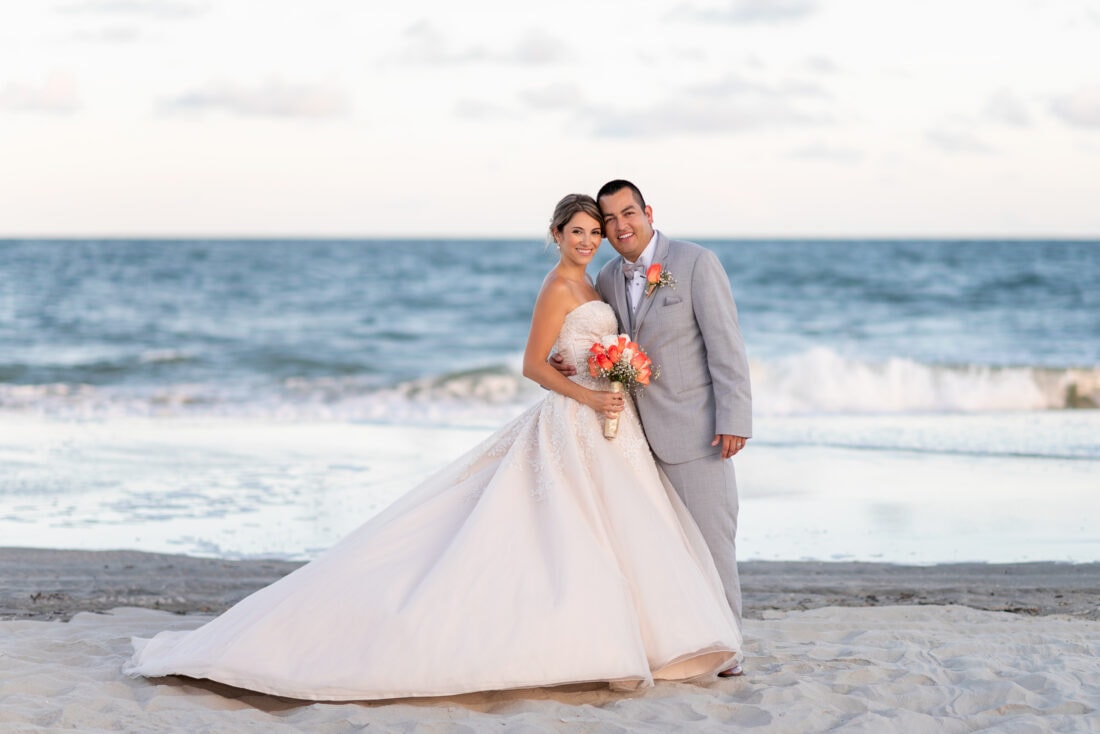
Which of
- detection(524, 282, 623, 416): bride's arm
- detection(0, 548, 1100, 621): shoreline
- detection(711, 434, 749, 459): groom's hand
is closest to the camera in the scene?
detection(711, 434, 749, 459): groom's hand

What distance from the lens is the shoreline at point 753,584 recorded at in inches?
231

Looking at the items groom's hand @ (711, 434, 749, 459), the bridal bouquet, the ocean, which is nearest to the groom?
groom's hand @ (711, 434, 749, 459)

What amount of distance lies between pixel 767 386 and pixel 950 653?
454 inches

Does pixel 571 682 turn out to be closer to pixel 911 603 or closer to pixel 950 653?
pixel 950 653

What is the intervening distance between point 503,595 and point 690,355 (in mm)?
1294

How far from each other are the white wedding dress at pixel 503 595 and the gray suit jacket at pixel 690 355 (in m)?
0.14

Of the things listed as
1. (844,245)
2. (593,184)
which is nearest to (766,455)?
(593,184)

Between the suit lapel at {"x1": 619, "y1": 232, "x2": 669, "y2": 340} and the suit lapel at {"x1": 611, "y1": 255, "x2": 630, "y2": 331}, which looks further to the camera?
the suit lapel at {"x1": 611, "y1": 255, "x2": 630, "y2": 331}

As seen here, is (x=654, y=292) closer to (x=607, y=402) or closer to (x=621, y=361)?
(x=621, y=361)

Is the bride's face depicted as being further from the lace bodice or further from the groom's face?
the lace bodice

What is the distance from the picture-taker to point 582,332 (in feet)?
15.5

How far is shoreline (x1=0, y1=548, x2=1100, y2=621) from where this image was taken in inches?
231

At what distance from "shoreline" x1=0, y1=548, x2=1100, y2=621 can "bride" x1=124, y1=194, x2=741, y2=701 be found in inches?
57.0

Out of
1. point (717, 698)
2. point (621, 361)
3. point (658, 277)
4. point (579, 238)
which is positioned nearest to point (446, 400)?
point (579, 238)
